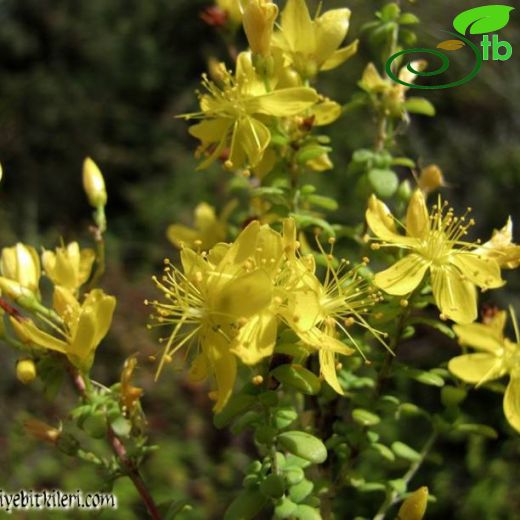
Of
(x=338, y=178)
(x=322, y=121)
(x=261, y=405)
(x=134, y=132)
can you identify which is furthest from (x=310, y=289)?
(x=134, y=132)

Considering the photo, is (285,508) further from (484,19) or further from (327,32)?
(484,19)

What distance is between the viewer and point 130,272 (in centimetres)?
452

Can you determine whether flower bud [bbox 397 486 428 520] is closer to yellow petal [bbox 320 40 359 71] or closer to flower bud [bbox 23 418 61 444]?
flower bud [bbox 23 418 61 444]

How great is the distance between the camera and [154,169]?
569 centimetres

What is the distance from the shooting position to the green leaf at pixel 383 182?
115 cm

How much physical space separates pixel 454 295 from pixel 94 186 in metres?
0.65

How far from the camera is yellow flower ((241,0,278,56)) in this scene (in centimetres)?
102

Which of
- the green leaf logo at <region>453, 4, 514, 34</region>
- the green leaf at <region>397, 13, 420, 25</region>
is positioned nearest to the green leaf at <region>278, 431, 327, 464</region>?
the green leaf at <region>397, 13, 420, 25</region>

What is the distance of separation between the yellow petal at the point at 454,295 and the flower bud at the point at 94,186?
59cm

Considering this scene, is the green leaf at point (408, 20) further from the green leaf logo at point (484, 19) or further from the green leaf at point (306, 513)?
the green leaf at point (306, 513)

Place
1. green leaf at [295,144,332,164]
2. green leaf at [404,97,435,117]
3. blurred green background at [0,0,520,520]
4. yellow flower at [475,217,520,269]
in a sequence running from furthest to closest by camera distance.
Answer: blurred green background at [0,0,520,520] < green leaf at [404,97,435,117] < green leaf at [295,144,332,164] < yellow flower at [475,217,520,269]

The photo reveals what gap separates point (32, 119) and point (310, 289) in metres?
5.57

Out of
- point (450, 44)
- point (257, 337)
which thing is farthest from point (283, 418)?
point (450, 44)

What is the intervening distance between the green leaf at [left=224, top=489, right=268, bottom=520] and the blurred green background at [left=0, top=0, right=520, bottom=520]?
16.0 inches
